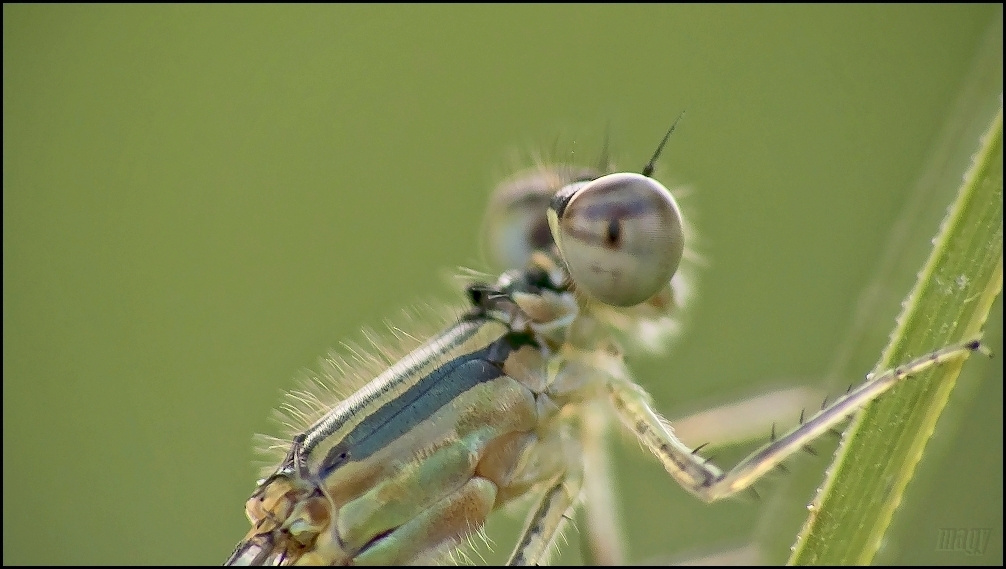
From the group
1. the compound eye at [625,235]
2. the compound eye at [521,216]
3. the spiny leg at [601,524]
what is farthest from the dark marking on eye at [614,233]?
the spiny leg at [601,524]

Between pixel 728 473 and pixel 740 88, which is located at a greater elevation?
pixel 740 88

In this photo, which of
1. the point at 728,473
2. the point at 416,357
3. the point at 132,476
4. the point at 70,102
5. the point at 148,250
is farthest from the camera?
the point at 70,102

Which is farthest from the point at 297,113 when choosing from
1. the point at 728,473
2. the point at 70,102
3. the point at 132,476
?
the point at 728,473

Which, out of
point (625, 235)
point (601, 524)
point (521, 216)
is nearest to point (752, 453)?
point (625, 235)

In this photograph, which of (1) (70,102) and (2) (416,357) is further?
(1) (70,102)

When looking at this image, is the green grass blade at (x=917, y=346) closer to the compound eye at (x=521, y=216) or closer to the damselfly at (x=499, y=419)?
the damselfly at (x=499, y=419)

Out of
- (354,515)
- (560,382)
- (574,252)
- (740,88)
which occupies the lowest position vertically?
(354,515)

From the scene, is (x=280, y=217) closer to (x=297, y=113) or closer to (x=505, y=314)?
(x=297, y=113)
